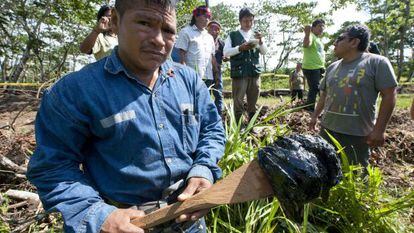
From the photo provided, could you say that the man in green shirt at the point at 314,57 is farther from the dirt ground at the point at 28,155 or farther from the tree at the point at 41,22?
the tree at the point at 41,22

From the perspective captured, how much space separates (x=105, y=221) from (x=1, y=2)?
13573 mm

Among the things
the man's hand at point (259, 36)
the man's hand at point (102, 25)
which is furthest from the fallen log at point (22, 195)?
the man's hand at point (259, 36)

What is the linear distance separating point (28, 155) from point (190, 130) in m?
2.71

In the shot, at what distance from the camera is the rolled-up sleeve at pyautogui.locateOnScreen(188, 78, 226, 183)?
1354 millimetres

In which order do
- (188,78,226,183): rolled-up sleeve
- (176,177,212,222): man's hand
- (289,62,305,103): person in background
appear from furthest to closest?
(289,62,305,103): person in background → (188,78,226,183): rolled-up sleeve → (176,177,212,222): man's hand

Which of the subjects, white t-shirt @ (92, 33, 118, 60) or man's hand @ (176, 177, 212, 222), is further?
white t-shirt @ (92, 33, 118, 60)

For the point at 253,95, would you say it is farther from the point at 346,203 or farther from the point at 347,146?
the point at 346,203

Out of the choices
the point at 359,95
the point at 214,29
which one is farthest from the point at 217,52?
the point at 359,95

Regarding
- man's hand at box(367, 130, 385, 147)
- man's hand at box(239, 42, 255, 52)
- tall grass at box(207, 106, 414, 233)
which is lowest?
tall grass at box(207, 106, 414, 233)

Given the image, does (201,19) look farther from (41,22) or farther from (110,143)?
(41,22)

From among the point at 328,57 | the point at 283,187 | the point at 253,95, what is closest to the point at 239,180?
the point at 283,187

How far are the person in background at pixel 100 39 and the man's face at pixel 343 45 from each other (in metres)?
2.28

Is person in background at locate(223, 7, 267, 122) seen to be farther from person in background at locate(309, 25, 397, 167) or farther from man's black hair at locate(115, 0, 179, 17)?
man's black hair at locate(115, 0, 179, 17)

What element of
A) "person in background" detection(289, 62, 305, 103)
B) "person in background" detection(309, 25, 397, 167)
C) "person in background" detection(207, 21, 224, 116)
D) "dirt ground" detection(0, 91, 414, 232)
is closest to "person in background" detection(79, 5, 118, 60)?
"dirt ground" detection(0, 91, 414, 232)
